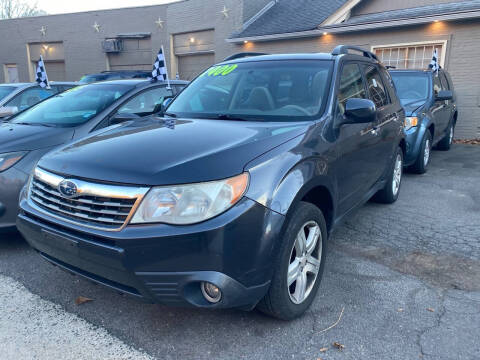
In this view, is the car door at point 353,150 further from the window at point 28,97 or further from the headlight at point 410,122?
the window at point 28,97

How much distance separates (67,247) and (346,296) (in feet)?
6.38

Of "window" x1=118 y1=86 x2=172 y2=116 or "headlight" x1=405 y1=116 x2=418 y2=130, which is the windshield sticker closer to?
"window" x1=118 y1=86 x2=172 y2=116

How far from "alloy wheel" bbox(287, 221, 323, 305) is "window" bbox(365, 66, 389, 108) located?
6.36 feet

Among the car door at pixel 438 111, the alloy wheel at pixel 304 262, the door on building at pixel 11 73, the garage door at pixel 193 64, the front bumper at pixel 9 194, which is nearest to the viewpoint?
the alloy wheel at pixel 304 262

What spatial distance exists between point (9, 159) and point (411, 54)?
1079cm

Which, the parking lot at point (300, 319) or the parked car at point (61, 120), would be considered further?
the parked car at point (61, 120)

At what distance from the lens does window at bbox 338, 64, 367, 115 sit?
3.20m

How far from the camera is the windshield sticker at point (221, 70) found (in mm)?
3738

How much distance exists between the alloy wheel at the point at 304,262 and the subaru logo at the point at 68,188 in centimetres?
132

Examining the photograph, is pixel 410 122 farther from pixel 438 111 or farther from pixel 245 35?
pixel 245 35

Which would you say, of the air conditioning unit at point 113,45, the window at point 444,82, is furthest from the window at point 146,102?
the air conditioning unit at point 113,45

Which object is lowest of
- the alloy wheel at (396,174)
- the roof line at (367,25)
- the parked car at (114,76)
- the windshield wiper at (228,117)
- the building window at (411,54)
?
the alloy wheel at (396,174)

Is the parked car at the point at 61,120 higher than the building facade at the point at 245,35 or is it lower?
lower

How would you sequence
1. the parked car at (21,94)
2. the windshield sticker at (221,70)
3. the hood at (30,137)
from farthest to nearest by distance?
the parked car at (21,94) < the windshield sticker at (221,70) < the hood at (30,137)
